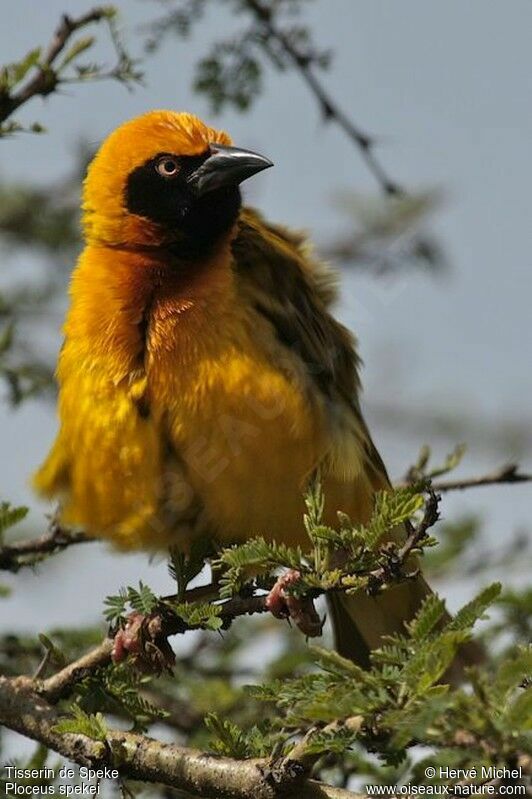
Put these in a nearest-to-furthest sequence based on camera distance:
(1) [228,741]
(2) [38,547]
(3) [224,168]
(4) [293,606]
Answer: (1) [228,741], (4) [293,606], (2) [38,547], (3) [224,168]

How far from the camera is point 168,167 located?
4773 mm

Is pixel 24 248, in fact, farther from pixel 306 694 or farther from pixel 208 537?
pixel 306 694

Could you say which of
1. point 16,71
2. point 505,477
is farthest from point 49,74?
point 505,477

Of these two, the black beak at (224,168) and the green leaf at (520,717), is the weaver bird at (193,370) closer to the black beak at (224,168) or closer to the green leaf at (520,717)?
the black beak at (224,168)

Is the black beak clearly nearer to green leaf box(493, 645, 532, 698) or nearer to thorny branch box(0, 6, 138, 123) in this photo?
thorny branch box(0, 6, 138, 123)

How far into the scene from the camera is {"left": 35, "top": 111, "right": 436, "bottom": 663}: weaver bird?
4.11m

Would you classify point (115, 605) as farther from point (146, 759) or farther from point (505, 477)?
point (505, 477)

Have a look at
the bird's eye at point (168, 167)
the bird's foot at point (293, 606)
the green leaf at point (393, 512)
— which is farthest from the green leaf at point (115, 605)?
the bird's eye at point (168, 167)

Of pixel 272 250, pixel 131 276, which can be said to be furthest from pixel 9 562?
pixel 272 250

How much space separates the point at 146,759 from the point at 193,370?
4.21 feet

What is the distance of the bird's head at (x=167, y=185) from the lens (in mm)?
→ 4633

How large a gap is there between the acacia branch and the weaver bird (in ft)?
2.68

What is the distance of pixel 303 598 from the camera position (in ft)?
10.4

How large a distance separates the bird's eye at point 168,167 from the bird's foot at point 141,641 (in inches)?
67.9
